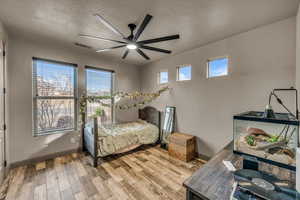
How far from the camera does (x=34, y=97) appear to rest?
2752 millimetres

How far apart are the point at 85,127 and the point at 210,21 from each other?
3.51m

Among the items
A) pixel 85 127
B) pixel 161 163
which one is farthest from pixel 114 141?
pixel 161 163

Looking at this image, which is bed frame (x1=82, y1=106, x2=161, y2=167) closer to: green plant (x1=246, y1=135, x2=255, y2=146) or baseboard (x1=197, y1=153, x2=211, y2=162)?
baseboard (x1=197, y1=153, x2=211, y2=162)

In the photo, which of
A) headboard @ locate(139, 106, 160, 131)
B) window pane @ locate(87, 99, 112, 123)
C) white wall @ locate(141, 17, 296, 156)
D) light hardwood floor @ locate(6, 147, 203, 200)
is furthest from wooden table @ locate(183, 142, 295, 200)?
window pane @ locate(87, 99, 112, 123)

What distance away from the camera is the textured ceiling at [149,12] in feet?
5.29

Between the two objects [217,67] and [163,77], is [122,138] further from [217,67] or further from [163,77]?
[217,67]

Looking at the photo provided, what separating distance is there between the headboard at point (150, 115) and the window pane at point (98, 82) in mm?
1367

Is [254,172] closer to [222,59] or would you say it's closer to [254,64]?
[254,64]

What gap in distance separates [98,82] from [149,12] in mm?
2547

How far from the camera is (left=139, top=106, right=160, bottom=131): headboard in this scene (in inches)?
154

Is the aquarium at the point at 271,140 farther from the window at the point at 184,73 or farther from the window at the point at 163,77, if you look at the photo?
the window at the point at 163,77

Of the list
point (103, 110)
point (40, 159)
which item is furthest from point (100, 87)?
point (40, 159)

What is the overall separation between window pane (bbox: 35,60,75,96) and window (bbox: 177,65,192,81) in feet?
9.23

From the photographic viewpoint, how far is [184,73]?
3.38 meters
